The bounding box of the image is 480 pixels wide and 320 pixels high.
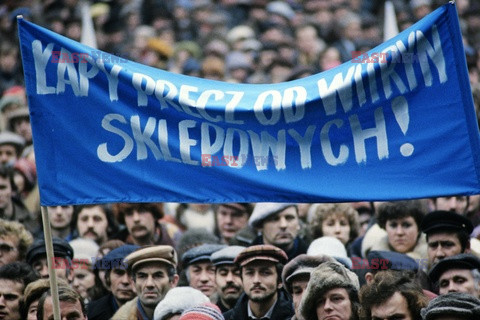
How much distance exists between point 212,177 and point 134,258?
1.80 m

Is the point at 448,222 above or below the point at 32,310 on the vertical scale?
above

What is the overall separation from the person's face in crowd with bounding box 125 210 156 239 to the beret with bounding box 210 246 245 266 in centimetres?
118

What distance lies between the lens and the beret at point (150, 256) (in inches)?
353

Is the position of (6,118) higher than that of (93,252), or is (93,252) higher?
(6,118)

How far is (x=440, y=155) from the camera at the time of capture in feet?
23.3

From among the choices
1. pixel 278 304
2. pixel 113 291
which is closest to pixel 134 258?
pixel 113 291

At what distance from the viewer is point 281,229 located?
9672 mm

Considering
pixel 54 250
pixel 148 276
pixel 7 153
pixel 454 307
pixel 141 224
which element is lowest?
pixel 454 307

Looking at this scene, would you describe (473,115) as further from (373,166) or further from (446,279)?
(446,279)

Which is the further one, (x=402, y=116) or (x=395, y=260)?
(x=395, y=260)

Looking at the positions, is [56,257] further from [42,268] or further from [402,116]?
[402,116]

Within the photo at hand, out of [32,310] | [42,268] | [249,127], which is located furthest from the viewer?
[42,268]

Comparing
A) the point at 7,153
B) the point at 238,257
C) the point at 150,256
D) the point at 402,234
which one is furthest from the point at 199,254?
the point at 7,153

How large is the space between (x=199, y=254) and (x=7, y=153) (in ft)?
14.4
